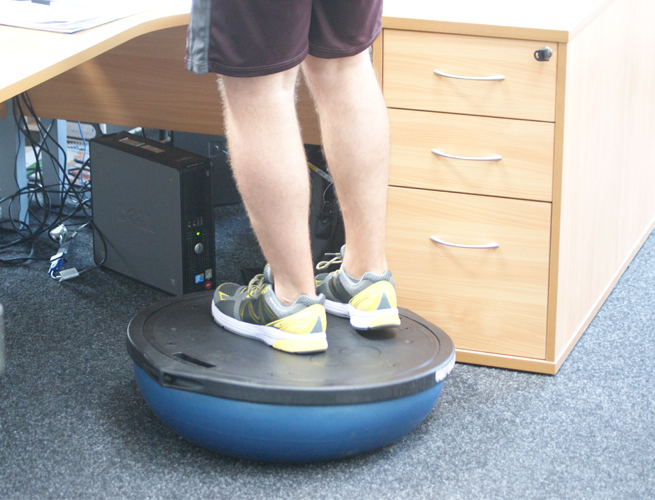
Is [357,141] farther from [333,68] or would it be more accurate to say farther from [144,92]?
[144,92]

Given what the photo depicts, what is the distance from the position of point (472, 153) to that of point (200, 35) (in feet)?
1.87

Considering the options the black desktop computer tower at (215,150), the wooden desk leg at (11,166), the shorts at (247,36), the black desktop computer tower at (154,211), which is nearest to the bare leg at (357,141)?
the shorts at (247,36)

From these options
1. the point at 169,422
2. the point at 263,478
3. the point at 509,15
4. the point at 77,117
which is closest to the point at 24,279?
the point at 77,117

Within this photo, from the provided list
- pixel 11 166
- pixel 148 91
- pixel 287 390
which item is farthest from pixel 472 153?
pixel 11 166

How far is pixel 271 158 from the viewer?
1.17 metres

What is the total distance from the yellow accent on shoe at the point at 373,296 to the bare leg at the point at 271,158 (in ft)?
0.50

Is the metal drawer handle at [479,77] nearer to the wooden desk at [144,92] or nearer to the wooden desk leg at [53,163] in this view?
the wooden desk at [144,92]

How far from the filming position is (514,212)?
4.75ft

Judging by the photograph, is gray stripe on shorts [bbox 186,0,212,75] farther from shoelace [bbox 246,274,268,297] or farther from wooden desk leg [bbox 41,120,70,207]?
wooden desk leg [bbox 41,120,70,207]

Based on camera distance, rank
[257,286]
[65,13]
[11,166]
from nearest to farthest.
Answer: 1. [65,13]
2. [257,286]
3. [11,166]

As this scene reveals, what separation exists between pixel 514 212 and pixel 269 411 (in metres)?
0.58

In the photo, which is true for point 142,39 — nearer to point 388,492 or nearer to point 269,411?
point 269,411

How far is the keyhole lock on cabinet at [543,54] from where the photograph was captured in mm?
1332

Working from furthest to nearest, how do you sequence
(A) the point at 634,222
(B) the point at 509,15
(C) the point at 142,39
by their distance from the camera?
1. (A) the point at 634,222
2. (C) the point at 142,39
3. (B) the point at 509,15
